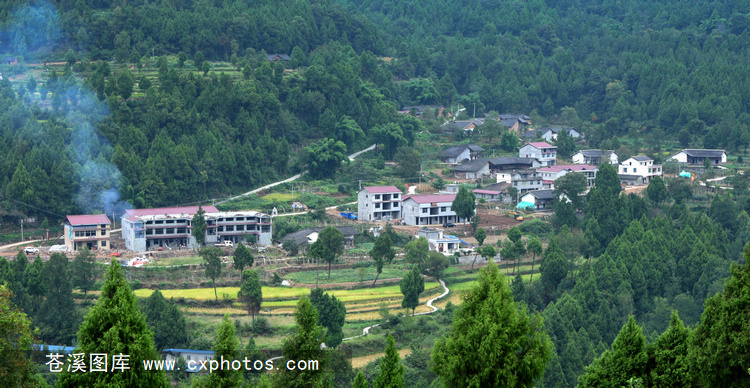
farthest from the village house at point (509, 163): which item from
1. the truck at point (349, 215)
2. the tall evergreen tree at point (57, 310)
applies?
the tall evergreen tree at point (57, 310)

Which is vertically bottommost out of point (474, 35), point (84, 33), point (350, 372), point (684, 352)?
point (350, 372)

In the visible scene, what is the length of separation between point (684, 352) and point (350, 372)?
29.0ft

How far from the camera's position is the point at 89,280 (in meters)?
23.6

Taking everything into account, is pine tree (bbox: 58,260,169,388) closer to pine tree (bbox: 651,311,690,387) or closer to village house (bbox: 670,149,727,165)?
pine tree (bbox: 651,311,690,387)

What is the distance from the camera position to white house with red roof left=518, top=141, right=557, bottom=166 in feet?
136

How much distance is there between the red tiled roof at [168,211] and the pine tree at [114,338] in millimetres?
22186

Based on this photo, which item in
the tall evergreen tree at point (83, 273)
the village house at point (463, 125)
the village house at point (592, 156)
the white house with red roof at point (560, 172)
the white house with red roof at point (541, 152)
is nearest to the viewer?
the tall evergreen tree at point (83, 273)

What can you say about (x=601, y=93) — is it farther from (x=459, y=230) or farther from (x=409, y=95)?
(x=459, y=230)

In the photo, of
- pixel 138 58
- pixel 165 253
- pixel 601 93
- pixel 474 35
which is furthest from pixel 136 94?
pixel 474 35

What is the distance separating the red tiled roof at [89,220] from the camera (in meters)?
28.0

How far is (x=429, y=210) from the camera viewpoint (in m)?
32.8

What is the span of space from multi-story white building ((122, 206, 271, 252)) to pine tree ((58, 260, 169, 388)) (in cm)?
2110

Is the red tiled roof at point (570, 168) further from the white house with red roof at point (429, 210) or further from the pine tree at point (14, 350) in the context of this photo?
the pine tree at point (14, 350)

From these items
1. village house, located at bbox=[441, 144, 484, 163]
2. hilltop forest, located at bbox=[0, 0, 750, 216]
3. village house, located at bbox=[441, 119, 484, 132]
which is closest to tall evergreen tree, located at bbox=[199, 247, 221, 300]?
hilltop forest, located at bbox=[0, 0, 750, 216]
